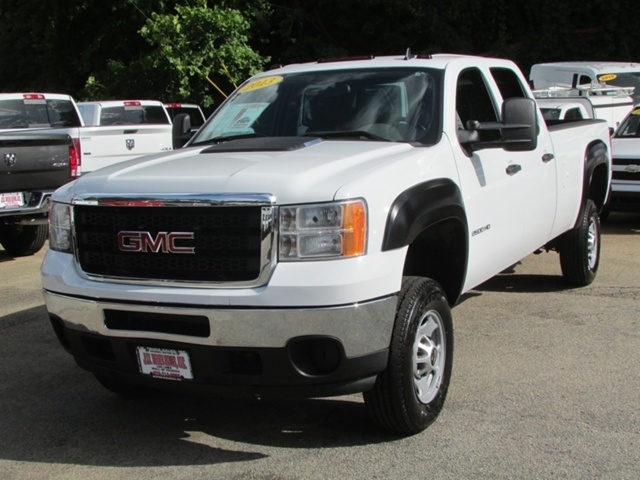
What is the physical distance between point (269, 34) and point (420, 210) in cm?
2263

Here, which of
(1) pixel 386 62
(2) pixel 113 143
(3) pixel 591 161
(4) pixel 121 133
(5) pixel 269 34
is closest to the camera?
(1) pixel 386 62

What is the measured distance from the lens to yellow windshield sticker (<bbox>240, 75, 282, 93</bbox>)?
229 inches

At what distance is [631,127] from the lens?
12.6 metres

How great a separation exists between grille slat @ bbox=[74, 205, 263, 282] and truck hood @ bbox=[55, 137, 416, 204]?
0.10 metres

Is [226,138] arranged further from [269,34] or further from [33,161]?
[269,34]

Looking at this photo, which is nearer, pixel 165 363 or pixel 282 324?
pixel 282 324

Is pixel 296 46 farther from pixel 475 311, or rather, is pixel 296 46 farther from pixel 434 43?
pixel 475 311

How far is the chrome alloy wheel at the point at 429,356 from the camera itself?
4.36 m

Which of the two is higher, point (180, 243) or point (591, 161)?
point (180, 243)

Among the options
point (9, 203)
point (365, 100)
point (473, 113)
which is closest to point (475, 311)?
point (473, 113)

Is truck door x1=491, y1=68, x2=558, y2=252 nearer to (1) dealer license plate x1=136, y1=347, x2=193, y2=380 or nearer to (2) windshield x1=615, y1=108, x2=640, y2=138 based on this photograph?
(1) dealer license plate x1=136, y1=347, x2=193, y2=380

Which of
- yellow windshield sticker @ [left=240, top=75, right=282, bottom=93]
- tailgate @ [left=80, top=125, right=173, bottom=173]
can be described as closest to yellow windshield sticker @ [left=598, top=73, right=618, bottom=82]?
tailgate @ [left=80, top=125, right=173, bottom=173]

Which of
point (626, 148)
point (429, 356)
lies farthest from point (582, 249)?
point (626, 148)

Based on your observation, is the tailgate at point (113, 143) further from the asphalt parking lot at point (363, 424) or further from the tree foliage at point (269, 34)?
the tree foliage at point (269, 34)
